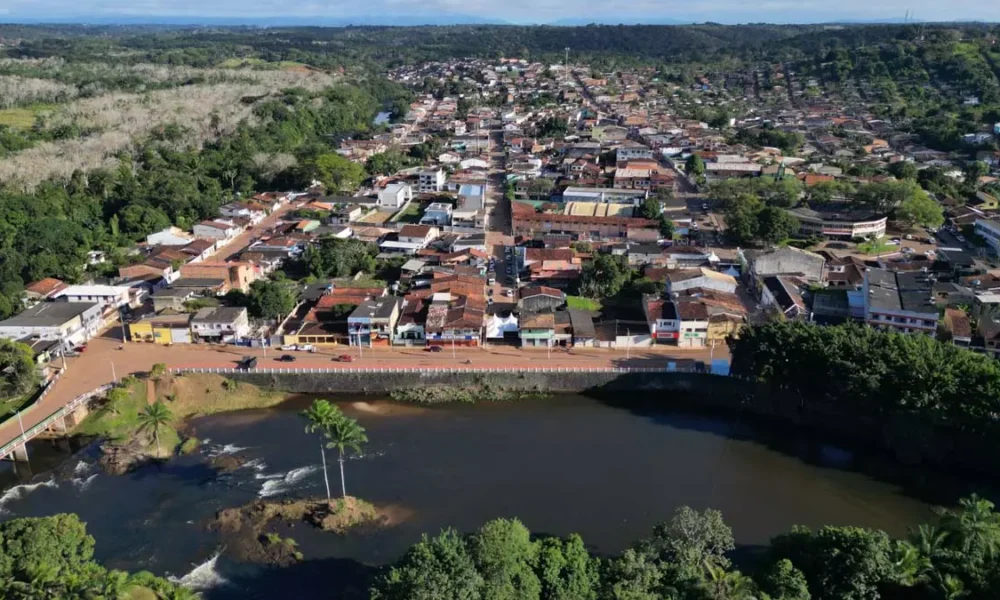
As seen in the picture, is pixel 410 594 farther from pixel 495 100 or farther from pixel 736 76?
pixel 736 76

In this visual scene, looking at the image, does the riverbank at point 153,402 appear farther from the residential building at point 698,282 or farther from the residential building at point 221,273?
the residential building at point 698,282

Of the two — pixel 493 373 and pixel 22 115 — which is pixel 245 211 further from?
pixel 22 115

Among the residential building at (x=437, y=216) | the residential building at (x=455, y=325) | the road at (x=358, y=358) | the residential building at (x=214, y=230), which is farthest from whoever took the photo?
the residential building at (x=437, y=216)

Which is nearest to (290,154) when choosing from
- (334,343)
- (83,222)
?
(83,222)

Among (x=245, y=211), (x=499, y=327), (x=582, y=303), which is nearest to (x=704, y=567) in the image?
(x=499, y=327)

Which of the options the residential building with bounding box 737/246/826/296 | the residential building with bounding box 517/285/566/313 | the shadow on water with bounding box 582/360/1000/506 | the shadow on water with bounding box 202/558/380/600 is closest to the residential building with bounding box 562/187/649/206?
the residential building with bounding box 737/246/826/296

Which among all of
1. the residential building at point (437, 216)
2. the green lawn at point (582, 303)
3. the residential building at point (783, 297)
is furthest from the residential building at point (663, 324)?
the residential building at point (437, 216)

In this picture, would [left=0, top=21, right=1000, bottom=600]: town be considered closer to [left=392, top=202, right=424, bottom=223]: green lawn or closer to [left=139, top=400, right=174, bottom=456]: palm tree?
[left=139, top=400, right=174, bottom=456]: palm tree
